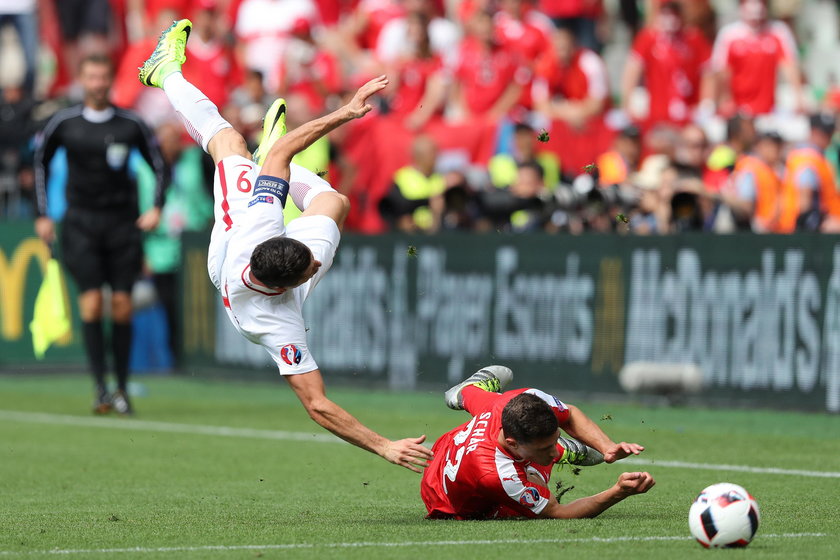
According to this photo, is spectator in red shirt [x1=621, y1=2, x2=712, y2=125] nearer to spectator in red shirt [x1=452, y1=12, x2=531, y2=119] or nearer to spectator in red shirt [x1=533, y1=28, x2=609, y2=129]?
spectator in red shirt [x1=533, y1=28, x2=609, y2=129]

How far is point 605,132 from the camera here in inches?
747

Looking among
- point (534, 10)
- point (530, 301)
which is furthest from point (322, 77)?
point (530, 301)

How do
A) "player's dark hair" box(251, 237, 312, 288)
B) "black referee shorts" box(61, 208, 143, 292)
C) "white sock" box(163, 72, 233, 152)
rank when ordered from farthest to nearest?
"black referee shorts" box(61, 208, 143, 292), "white sock" box(163, 72, 233, 152), "player's dark hair" box(251, 237, 312, 288)

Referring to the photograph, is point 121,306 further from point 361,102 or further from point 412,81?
point 361,102

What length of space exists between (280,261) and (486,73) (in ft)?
38.4

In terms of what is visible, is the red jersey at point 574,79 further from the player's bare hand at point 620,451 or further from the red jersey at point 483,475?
the player's bare hand at point 620,451

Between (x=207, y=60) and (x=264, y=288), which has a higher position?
(x=207, y=60)

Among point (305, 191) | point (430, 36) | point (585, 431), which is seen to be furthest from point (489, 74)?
point (585, 431)

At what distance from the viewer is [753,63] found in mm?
19047

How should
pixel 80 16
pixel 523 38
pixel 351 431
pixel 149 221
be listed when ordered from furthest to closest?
pixel 80 16 → pixel 523 38 → pixel 149 221 → pixel 351 431

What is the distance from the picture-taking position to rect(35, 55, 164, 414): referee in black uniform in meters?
14.5

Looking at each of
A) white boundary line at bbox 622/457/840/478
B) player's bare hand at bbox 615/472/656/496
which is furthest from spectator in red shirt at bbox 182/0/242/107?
player's bare hand at bbox 615/472/656/496

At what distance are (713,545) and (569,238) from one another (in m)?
8.54

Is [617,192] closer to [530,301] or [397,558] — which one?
[530,301]
